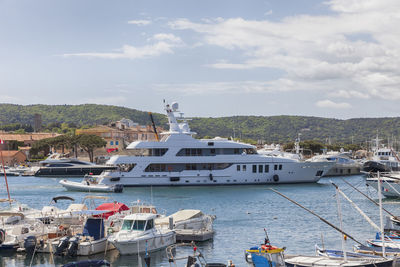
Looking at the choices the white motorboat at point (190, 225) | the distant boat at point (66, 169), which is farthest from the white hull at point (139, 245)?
the distant boat at point (66, 169)

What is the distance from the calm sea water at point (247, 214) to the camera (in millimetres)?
26422

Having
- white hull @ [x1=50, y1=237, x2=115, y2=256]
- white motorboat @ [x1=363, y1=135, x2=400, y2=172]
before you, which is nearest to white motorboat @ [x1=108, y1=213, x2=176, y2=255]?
white hull @ [x1=50, y1=237, x2=115, y2=256]

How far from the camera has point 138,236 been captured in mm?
25438

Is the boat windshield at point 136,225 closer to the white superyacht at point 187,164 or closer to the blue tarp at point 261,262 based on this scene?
the blue tarp at point 261,262

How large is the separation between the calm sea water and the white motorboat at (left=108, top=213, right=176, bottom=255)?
0.43 metres

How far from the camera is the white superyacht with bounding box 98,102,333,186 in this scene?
6194cm

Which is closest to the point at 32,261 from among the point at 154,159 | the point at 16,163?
the point at 154,159

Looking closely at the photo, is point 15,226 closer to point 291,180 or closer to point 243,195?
point 243,195

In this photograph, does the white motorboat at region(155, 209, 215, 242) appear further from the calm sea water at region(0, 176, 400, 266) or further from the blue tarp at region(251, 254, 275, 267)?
the blue tarp at region(251, 254, 275, 267)

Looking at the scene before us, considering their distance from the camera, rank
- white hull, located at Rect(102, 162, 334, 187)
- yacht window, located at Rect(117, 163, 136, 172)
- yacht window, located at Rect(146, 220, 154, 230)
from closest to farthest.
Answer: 1. yacht window, located at Rect(146, 220, 154, 230)
2. white hull, located at Rect(102, 162, 334, 187)
3. yacht window, located at Rect(117, 163, 136, 172)

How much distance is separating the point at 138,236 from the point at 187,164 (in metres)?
37.2

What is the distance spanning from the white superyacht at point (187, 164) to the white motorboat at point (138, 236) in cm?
3525

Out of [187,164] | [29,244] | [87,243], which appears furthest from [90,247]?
[187,164]

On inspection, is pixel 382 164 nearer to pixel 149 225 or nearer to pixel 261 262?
pixel 149 225
